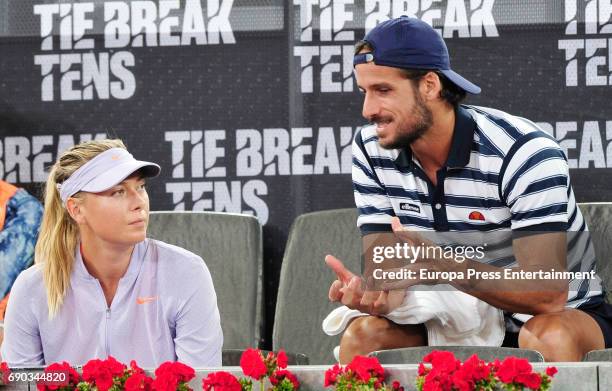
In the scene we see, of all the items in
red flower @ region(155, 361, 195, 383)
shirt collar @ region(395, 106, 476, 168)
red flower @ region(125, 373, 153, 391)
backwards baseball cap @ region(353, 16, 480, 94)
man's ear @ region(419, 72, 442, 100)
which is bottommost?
red flower @ region(125, 373, 153, 391)

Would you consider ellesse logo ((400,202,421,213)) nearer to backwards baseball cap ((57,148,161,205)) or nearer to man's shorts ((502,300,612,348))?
man's shorts ((502,300,612,348))

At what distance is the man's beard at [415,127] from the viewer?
2.70 m

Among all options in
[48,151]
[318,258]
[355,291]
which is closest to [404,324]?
[355,291]

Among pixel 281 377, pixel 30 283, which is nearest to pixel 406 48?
pixel 30 283

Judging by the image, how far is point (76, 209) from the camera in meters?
2.33

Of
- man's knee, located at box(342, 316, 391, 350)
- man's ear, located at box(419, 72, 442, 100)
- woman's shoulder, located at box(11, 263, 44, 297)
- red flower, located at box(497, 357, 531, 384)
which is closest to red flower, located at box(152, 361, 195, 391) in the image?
red flower, located at box(497, 357, 531, 384)

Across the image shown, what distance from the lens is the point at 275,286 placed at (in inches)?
140

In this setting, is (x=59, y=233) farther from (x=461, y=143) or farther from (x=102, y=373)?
(x=461, y=143)

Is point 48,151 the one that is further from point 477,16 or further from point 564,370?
point 564,370

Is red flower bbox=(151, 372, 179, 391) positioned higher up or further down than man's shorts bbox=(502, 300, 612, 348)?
higher up

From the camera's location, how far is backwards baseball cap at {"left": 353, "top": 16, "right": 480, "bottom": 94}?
8.76 ft

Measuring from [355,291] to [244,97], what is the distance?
1331 mm

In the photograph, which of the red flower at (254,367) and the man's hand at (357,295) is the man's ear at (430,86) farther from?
the red flower at (254,367)

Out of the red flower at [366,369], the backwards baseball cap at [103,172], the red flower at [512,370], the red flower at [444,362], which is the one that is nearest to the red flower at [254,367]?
the red flower at [366,369]
